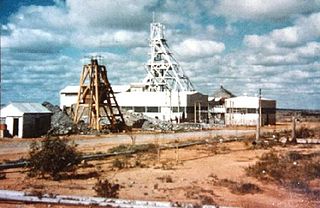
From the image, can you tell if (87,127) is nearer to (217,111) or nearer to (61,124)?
(61,124)

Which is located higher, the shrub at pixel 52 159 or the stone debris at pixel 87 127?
the stone debris at pixel 87 127

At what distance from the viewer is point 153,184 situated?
43.0 feet

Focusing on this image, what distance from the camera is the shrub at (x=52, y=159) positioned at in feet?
47.2

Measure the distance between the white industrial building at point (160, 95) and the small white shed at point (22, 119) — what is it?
66.7 ft

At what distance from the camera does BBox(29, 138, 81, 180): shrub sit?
47.2 feet

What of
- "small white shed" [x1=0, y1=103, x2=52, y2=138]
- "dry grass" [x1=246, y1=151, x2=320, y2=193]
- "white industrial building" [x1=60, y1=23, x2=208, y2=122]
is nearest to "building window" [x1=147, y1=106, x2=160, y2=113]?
"white industrial building" [x1=60, y1=23, x2=208, y2=122]

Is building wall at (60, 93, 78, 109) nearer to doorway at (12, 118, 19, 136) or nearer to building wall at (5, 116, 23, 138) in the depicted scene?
doorway at (12, 118, 19, 136)

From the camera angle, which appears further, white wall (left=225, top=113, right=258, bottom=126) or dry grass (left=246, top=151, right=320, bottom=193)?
white wall (left=225, top=113, right=258, bottom=126)

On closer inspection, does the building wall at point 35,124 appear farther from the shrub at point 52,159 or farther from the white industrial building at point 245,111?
the white industrial building at point 245,111

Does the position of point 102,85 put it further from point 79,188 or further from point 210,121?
point 79,188

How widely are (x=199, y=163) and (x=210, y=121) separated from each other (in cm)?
3548

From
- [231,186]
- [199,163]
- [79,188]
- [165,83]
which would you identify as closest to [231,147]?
[199,163]

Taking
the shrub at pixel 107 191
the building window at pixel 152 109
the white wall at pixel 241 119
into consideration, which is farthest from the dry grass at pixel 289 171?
the white wall at pixel 241 119

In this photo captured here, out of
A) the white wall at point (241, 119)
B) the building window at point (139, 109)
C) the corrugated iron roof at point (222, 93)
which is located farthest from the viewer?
the corrugated iron roof at point (222, 93)
